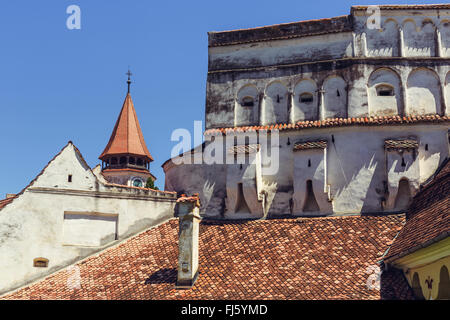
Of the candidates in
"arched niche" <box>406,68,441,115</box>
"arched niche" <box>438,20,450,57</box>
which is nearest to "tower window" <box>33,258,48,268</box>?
"arched niche" <box>406,68,441,115</box>

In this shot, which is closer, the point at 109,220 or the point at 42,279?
the point at 42,279

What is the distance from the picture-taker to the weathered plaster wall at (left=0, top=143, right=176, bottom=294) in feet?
75.2

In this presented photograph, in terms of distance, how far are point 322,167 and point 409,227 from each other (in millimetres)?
5081

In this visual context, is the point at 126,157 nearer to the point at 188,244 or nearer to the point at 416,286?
the point at 188,244

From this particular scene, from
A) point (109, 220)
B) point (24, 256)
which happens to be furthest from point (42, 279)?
point (109, 220)

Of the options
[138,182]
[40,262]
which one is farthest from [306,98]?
[138,182]

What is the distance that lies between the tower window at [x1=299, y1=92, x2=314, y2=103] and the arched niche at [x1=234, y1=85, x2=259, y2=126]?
206 centimetres

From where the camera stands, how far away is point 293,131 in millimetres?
25938

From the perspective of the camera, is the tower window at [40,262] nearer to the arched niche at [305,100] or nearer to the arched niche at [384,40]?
the arched niche at [305,100]

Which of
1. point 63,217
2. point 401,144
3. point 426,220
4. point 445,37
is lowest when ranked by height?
point 426,220

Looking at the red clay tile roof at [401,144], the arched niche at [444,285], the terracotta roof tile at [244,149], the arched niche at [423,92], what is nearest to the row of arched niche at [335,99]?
the arched niche at [423,92]

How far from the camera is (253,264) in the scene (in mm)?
20938

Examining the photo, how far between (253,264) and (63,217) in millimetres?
8184
